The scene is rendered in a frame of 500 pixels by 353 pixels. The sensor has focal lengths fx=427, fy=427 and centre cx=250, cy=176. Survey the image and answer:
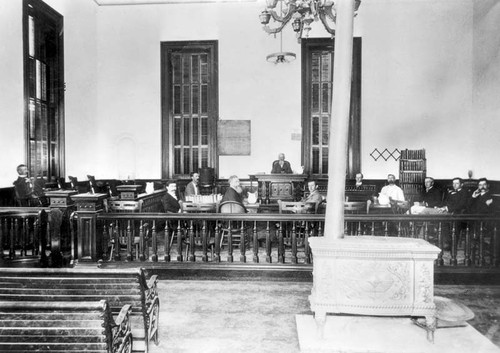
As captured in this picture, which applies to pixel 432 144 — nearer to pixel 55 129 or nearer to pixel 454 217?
pixel 454 217

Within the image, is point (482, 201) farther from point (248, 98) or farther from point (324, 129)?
point (248, 98)

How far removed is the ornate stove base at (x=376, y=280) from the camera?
338cm

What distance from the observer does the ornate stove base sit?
11.1 feet

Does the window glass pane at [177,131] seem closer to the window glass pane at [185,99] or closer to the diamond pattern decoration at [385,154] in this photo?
the window glass pane at [185,99]

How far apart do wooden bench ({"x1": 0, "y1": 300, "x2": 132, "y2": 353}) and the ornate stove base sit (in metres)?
1.77

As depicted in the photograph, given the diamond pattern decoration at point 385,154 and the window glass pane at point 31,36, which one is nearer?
the window glass pane at point 31,36

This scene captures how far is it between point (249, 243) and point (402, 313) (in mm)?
4050

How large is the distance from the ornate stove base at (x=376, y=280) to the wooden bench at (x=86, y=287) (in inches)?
54.5

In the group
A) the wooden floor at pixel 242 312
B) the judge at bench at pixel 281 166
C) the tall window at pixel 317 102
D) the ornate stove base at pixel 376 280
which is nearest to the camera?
the ornate stove base at pixel 376 280

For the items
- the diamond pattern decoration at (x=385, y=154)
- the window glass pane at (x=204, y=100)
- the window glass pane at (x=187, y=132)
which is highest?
the window glass pane at (x=204, y=100)

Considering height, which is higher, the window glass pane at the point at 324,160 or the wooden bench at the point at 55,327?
the window glass pane at the point at 324,160

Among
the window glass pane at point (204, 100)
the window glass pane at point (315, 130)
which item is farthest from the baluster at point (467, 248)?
the window glass pane at point (204, 100)

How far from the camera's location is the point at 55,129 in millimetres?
10414

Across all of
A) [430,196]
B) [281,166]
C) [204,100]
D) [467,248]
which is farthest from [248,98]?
Result: [467,248]
